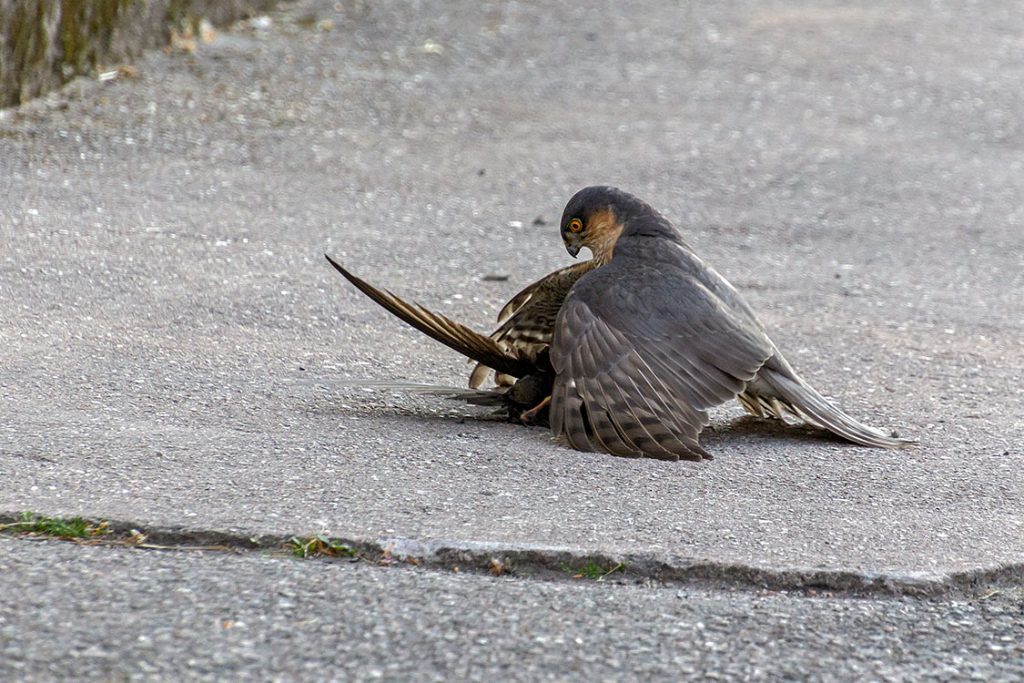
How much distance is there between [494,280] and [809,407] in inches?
86.1

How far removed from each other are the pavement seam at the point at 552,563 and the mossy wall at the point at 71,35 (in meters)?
5.00

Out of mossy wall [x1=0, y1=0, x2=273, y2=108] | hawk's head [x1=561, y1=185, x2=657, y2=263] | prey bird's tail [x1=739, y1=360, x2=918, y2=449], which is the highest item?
mossy wall [x1=0, y1=0, x2=273, y2=108]

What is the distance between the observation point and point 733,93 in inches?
408

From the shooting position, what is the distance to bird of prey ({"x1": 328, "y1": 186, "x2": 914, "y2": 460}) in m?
4.39

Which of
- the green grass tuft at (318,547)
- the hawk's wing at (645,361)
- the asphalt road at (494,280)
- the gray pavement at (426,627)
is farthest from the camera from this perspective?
the hawk's wing at (645,361)

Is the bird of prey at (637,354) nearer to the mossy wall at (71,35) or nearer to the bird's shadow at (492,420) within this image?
the bird's shadow at (492,420)

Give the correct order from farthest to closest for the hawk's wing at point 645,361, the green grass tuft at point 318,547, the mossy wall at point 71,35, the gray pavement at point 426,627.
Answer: the mossy wall at point 71,35 → the hawk's wing at point 645,361 → the green grass tuft at point 318,547 → the gray pavement at point 426,627

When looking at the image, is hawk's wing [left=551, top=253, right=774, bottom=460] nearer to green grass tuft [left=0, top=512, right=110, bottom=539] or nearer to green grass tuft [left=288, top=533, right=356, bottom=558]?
green grass tuft [left=288, top=533, right=356, bottom=558]

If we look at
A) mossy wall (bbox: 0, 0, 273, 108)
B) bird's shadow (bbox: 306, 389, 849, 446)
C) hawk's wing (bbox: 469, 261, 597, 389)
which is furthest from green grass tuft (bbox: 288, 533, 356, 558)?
mossy wall (bbox: 0, 0, 273, 108)

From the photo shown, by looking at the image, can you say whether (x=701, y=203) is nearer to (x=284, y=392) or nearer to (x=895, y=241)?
(x=895, y=241)

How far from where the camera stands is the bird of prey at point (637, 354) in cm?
439

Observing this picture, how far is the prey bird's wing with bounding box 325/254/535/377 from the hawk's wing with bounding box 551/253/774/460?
0.30 meters

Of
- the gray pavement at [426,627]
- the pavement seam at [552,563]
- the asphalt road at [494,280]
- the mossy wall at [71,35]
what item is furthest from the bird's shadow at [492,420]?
the mossy wall at [71,35]

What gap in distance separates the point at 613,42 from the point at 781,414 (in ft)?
22.9
